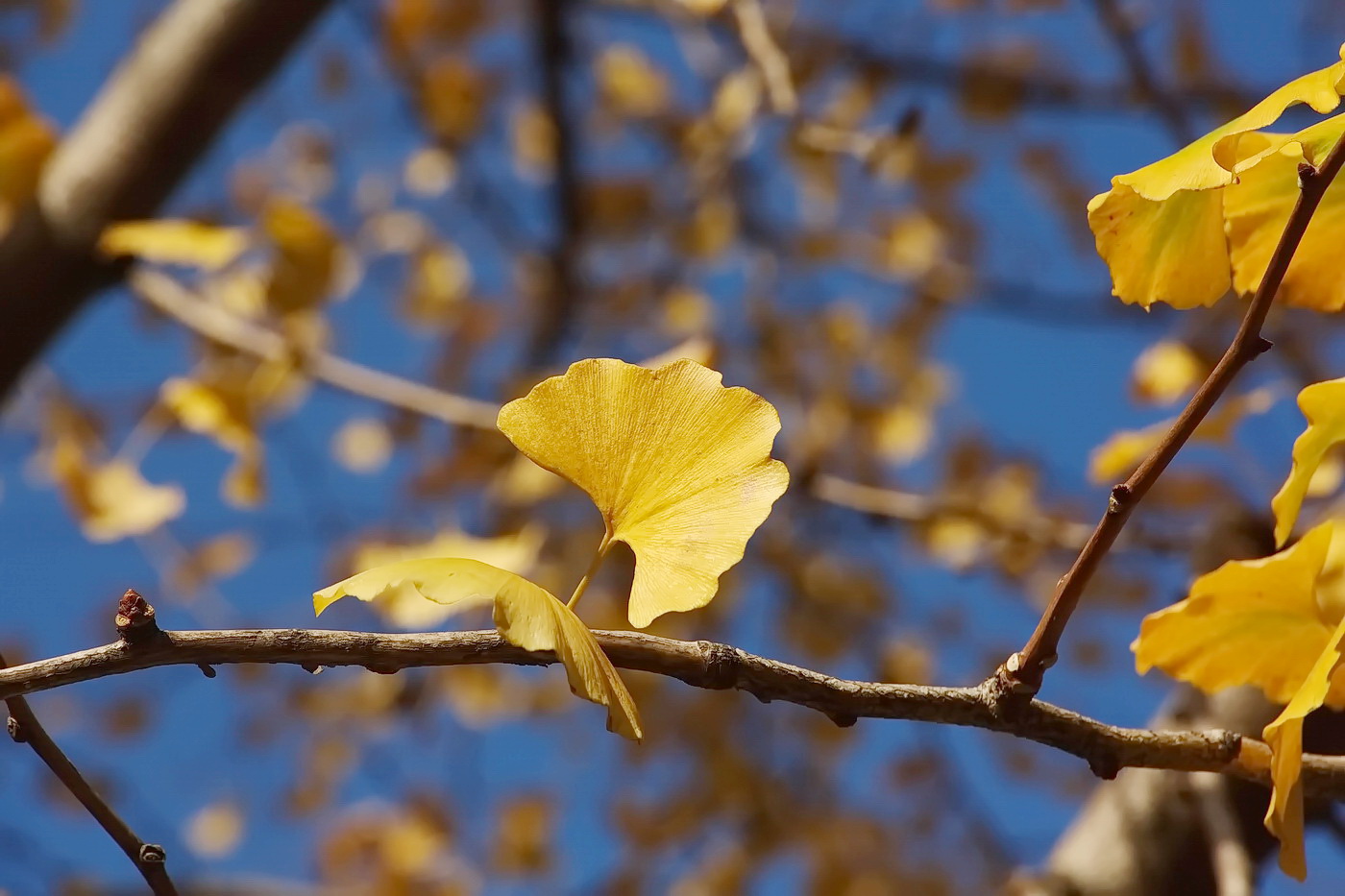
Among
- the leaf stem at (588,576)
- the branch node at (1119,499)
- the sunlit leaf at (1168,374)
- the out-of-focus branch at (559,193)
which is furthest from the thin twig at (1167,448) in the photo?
the out-of-focus branch at (559,193)

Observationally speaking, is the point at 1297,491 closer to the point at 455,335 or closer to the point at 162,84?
the point at 162,84

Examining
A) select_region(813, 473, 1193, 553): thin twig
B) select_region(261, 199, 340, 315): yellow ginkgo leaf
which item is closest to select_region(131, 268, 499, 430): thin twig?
select_region(261, 199, 340, 315): yellow ginkgo leaf

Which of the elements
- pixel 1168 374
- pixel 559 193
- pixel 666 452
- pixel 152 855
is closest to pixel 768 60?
pixel 1168 374

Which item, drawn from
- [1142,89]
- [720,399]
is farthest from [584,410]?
[1142,89]

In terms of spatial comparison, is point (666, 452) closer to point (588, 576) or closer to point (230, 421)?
point (588, 576)

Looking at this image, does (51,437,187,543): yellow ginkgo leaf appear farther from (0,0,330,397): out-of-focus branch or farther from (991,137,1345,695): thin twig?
(991,137,1345,695): thin twig
